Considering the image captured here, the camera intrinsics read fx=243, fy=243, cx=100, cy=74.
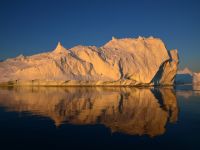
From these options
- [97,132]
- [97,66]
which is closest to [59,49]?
[97,66]

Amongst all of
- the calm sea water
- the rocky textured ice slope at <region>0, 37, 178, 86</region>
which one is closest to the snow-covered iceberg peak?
the rocky textured ice slope at <region>0, 37, 178, 86</region>

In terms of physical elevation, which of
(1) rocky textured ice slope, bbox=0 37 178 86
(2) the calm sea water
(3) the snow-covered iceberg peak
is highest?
(3) the snow-covered iceberg peak

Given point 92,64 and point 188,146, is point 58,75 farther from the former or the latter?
point 188,146

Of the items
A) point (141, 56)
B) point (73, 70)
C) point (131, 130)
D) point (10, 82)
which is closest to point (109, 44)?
point (141, 56)

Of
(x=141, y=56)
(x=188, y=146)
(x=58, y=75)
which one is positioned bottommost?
(x=188, y=146)

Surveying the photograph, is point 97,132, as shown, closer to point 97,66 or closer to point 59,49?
point 97,66

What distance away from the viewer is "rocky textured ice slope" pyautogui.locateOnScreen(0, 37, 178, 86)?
195 feet

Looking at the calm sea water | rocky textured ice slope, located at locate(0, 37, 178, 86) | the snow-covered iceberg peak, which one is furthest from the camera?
the snow-covered iceberg peak

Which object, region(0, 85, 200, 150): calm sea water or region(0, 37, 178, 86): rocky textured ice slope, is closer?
region(0, 85, 200, 150): calm sea water

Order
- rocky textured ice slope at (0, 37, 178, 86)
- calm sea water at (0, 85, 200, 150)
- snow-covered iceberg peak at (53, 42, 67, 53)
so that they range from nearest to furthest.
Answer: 1. calm sea water at (0, 85, 200, 150)
2. rocky textured ice slope at (0, 37, 178, 86)
3. snow-covered iceberg peak at (53, 42, 67, 53)

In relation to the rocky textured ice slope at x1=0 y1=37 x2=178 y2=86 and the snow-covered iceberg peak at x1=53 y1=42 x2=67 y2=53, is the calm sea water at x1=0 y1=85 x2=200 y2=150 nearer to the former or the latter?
the rocky textured ice slope at x1=0 y1=37 x2=178 y2=86

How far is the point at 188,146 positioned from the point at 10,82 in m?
55.5

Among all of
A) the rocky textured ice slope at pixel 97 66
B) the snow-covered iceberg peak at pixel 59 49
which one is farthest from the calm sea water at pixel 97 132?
the snow-covered iceberg peak at pixel 59 49

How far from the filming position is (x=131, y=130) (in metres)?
12.5
